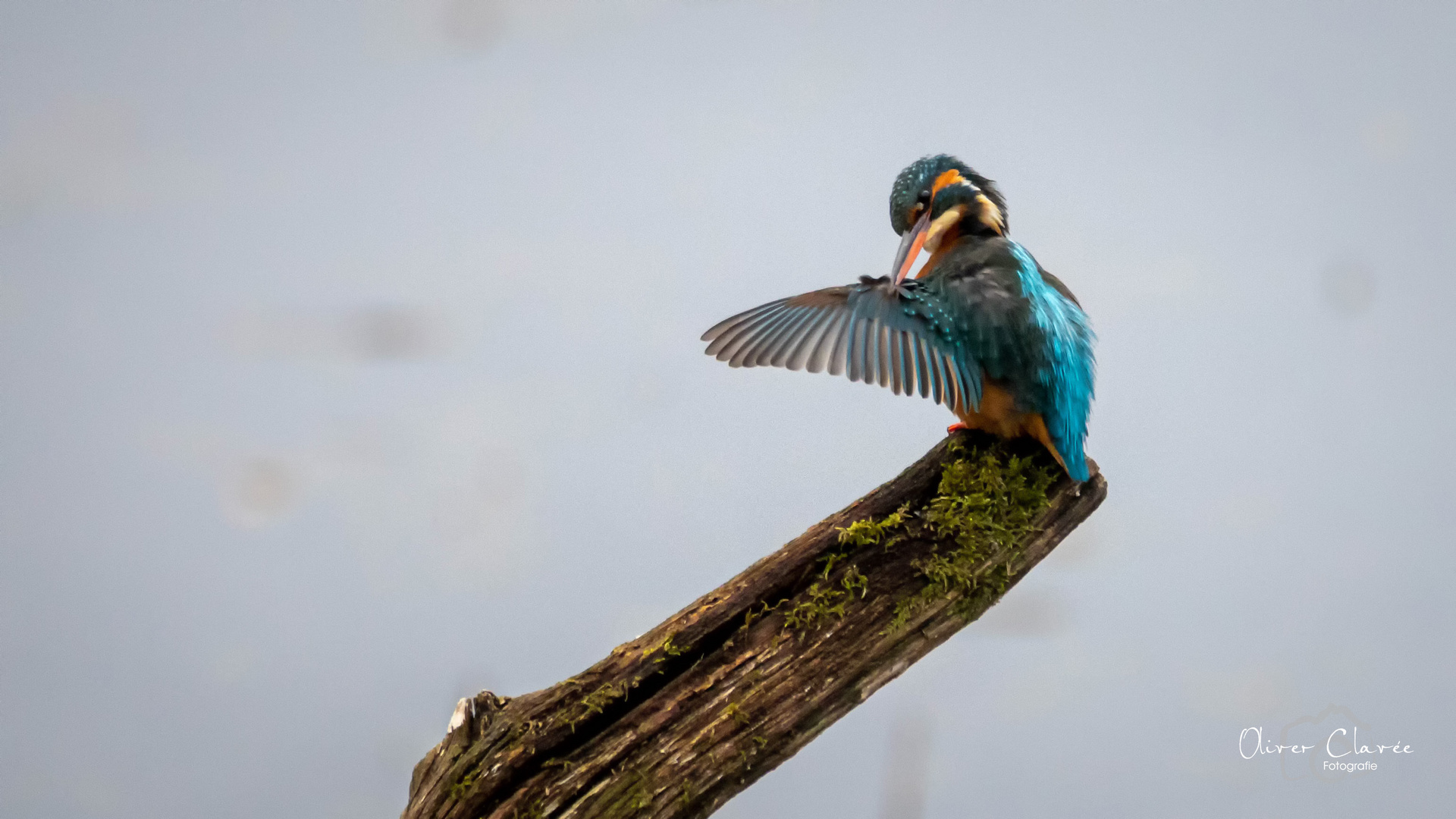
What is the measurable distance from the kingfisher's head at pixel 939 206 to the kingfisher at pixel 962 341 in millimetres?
119

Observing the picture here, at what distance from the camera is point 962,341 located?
2.67 m

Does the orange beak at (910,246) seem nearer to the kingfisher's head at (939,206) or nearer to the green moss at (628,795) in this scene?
the kingfisher's head at (939,206)

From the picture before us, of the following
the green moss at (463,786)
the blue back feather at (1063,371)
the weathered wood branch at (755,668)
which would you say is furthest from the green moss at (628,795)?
the blue back feather at (1063,371)

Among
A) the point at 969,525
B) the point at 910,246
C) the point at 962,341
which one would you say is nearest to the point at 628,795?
the point at 969,525

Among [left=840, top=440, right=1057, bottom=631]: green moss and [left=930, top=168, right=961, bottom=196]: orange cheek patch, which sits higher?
[left=930, top=168, right=961, bottom=196]: orange cheek patch

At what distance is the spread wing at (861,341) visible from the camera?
8.64 feet

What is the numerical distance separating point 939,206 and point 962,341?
556 mm

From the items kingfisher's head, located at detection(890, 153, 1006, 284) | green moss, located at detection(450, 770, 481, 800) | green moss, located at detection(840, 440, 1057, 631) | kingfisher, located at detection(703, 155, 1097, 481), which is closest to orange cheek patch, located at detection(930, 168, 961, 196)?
kingfisher's head, located at detection(890, 153, 1006, 284)

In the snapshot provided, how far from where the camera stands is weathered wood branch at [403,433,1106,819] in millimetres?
2434

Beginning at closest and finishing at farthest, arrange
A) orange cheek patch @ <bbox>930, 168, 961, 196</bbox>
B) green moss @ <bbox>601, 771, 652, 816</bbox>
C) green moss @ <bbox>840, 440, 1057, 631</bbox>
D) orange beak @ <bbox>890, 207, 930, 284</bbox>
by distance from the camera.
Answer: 1. green moss @ <bbox>601, 771, 652, 816</bbox>
2. green moss @ <bbox>840, 440, 1057, 631</bbox>
3. orange beak @ <bbox>890, 207, 930, 284</bbox>
4. orange cheek patch @ <bbox>930, 168, 961, 196</bbox>

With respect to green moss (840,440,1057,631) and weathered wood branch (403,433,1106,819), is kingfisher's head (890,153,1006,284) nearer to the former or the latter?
green moss (840,440,1057,631)

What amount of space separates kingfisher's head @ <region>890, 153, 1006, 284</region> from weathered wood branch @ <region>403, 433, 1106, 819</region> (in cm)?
72

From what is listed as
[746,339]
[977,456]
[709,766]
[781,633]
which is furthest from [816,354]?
[709,766]

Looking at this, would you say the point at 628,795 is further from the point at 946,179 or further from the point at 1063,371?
the point at 946,179
